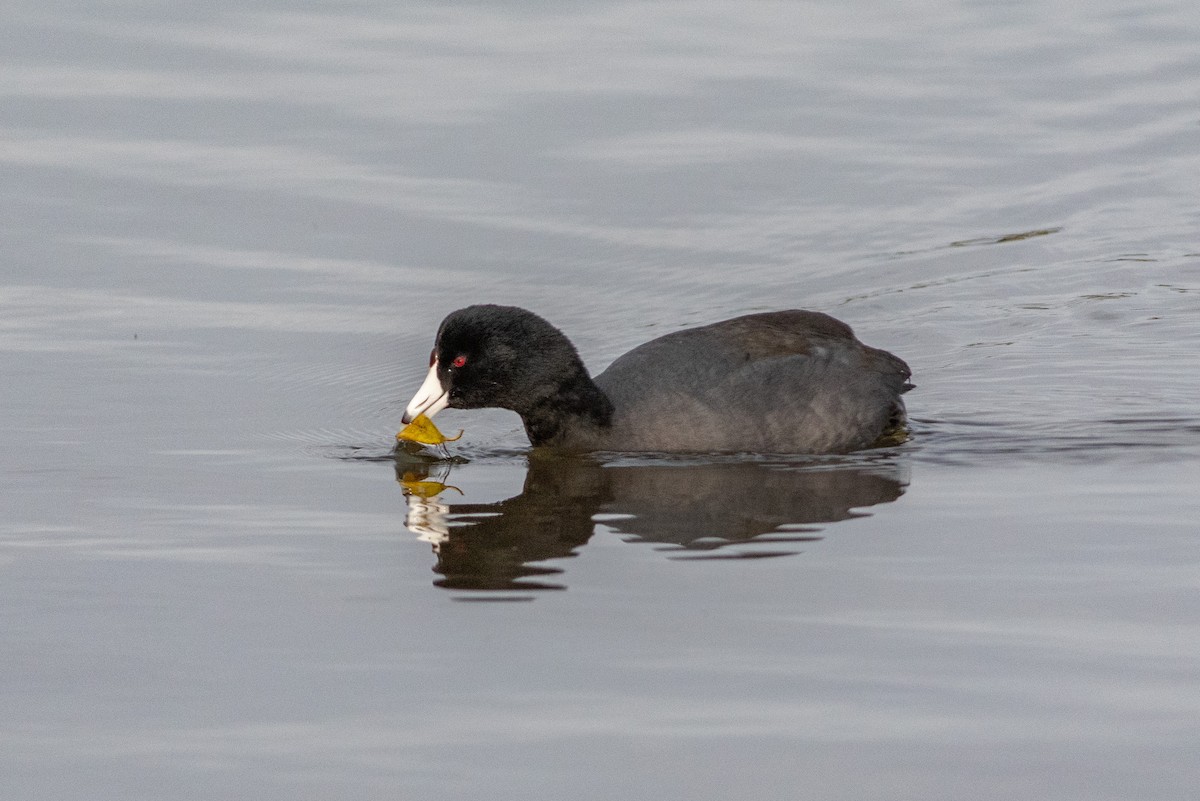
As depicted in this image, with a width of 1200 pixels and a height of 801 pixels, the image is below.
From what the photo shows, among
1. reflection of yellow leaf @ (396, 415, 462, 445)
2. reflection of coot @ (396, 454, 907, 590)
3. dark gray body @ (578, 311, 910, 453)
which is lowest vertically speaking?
reflection of coot @ (396, 454, 907, 590)

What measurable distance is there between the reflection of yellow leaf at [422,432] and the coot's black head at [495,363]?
0.04 m

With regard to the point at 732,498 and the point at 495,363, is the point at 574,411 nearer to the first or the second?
the point at 495,363

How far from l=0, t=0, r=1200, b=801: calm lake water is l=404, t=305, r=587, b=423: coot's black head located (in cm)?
25

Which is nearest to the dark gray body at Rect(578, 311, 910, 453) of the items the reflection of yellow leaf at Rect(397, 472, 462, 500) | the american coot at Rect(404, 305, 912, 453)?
the american coot at Rect(404, 305, 912, 453)

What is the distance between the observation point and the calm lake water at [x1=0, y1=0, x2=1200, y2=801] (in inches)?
163

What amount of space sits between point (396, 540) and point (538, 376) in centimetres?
155

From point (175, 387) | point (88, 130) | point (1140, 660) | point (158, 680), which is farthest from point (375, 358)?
point (1140, 660)

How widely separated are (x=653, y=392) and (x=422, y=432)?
88 cm

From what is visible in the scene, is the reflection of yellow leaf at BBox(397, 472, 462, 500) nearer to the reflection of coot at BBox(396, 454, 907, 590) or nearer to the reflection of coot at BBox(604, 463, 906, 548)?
the reflection of coot at BBox(396, 454, 907, 590)

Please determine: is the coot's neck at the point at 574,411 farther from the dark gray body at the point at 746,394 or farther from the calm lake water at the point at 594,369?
the calm lake water at the point at 594,369

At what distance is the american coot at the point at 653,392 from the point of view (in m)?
7.18

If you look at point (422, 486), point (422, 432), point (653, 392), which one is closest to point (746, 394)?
point (653, 392)

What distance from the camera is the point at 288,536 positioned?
230 inches

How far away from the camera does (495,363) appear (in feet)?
23.6
